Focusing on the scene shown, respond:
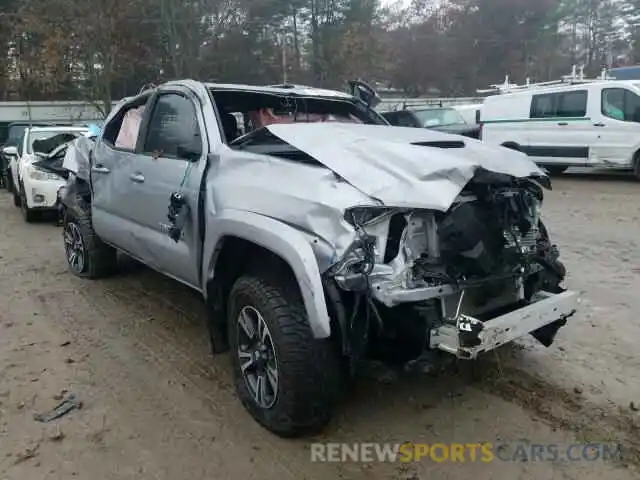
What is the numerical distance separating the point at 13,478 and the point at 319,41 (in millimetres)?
32232

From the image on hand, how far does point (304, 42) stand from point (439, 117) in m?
19.7

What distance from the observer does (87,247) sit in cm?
602

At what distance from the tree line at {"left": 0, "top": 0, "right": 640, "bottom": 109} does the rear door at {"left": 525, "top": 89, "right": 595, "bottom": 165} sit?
1385 cm

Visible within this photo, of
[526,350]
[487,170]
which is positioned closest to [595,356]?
[526,350]

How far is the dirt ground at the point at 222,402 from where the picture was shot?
2951 millimetres

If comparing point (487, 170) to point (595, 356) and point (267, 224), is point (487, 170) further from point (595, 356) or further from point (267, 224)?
point (595, 356)

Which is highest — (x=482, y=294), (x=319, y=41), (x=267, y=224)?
(x=319, y=41)

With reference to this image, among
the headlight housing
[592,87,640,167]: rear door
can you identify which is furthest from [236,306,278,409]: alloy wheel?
[592,87,640,167]: rear door

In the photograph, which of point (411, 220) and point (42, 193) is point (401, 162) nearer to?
point (411, 220)

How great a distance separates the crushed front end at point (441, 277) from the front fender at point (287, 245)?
0.12 metres

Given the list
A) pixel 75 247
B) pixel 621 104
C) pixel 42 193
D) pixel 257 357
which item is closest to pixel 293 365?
pixel 257 357

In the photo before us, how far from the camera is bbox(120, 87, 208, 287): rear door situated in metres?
3.92

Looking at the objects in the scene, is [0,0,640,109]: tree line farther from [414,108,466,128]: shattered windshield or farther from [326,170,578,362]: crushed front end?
[326,170,578,362]: crushed front end

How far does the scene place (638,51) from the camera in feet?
131
